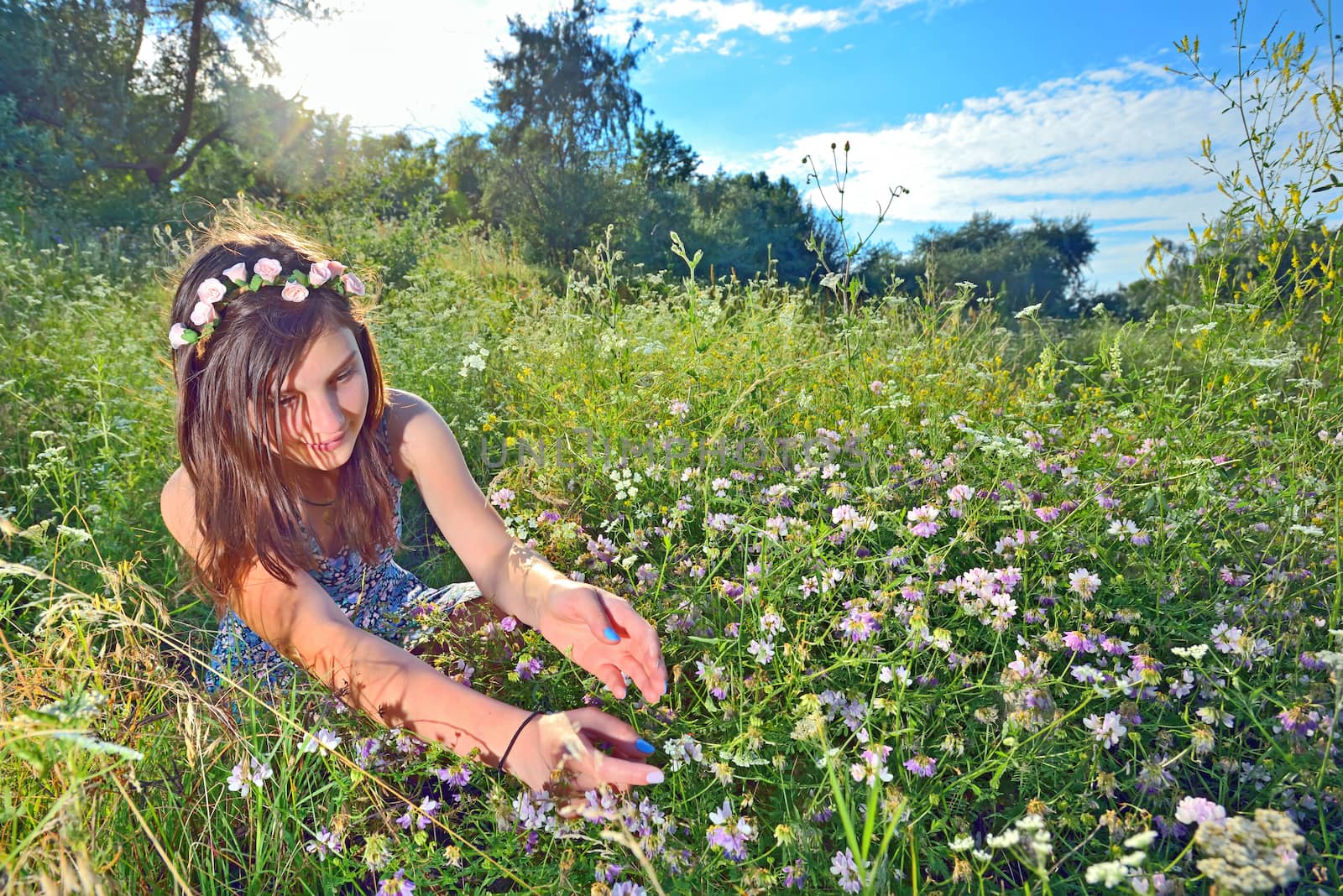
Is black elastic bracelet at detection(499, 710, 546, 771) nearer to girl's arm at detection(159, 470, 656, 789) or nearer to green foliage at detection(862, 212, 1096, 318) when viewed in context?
girl's arm at detection(159, 470, 656, 789)

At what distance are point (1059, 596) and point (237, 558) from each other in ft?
6.68

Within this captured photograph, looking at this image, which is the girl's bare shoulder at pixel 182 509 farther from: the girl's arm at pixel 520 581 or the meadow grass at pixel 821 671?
the girl's arm at pixel 520 581

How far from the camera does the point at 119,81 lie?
1409cm

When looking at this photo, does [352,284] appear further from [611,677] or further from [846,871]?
[846,871]

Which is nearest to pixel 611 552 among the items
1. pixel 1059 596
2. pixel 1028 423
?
pixel 1059 596

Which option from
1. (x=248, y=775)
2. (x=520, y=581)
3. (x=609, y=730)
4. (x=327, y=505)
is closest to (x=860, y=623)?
(x=609, y=730)

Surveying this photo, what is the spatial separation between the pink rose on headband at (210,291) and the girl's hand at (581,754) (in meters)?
1.24

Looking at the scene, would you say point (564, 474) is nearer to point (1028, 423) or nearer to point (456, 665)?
point (456, 665)

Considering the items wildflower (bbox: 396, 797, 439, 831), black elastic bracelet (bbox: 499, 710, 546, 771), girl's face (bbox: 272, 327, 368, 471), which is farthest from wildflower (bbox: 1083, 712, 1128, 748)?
girl's face (bbox: 272, 327, 368, 471)

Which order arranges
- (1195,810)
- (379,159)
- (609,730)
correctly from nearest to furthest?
(1195,810) → (609,730) → (379,159)

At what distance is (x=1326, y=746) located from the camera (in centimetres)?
131

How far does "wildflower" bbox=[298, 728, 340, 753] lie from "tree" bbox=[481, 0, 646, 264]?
40.7 feet

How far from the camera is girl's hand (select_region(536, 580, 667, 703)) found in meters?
1.58

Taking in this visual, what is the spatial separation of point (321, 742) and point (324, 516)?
3.31 ft
